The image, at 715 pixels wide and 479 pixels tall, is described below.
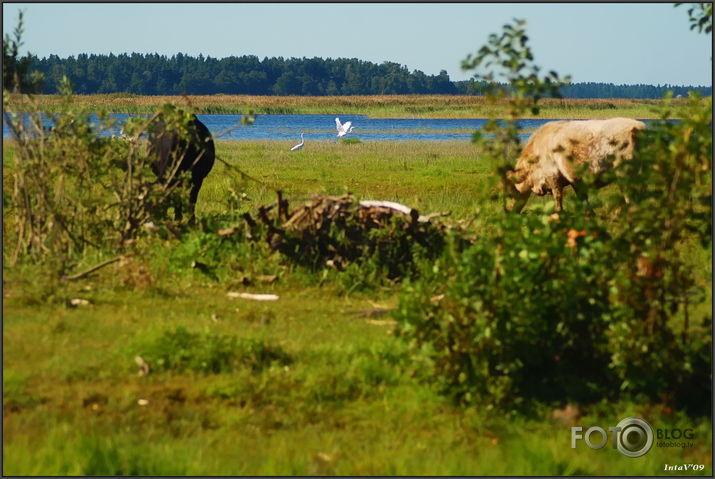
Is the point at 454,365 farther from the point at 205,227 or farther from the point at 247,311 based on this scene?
the point at 205,227

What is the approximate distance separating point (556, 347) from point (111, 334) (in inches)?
125

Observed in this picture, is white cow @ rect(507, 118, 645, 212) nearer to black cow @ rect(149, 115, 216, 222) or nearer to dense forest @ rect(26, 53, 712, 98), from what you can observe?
black cow @ rect(149, 115, 216, 222)

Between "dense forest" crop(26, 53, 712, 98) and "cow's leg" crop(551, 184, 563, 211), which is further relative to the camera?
"dense forest" crop(26, 53, 712, 98)

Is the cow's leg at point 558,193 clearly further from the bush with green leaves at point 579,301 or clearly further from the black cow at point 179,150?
the bush with green leaves at point 579,301

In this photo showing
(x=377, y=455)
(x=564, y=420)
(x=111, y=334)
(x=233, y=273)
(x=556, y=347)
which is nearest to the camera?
(x=377, y=455)

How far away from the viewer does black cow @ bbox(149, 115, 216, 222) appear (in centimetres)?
1139

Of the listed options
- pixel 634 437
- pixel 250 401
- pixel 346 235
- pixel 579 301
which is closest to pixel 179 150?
pixel 346 235

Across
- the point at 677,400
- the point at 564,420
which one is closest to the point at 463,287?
the point at 564,420

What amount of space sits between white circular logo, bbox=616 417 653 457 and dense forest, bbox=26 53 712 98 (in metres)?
119

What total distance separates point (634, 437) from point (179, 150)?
296 inches

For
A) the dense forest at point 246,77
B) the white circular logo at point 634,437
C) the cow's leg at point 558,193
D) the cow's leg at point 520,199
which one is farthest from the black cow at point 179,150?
the dense forest at point 246,77

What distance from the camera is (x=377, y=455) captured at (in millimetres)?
5484

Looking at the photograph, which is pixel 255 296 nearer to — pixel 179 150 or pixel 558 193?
pixel 179 150

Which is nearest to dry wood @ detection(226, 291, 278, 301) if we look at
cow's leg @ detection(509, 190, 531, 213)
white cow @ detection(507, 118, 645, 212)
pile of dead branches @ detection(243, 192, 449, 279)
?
pile of dead branches @ detection(243, 192, 449, 279)
